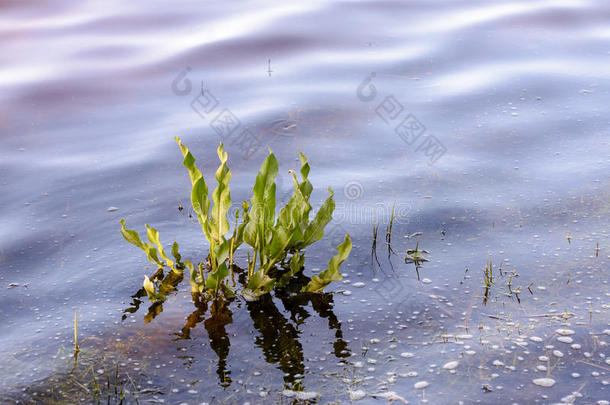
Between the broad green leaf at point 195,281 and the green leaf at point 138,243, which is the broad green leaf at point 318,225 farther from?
the green leaf at point 138,243

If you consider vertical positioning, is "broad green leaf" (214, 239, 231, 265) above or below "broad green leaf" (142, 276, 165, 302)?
above

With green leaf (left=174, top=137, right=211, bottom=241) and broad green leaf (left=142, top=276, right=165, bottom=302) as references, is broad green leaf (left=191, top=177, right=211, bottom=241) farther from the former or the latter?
broad green leaf (left=142, top=276, right=165, bottom=302)

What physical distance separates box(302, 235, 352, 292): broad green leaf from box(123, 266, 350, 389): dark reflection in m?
0.06

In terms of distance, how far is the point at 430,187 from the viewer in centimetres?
400

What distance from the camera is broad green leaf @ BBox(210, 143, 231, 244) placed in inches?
109

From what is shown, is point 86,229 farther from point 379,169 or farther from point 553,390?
point 553,390

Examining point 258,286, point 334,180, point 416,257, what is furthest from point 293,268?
point 334,180

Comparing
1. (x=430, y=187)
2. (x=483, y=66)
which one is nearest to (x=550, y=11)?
(x=483, y=66)

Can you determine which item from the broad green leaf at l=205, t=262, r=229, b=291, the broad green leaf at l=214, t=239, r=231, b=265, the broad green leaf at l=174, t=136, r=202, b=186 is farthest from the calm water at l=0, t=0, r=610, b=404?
the broad green leaf at l=174, t=136, r=202, b=186

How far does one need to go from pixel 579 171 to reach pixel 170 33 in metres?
4.32

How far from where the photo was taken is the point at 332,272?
2.85 m

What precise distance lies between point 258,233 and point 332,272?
1.15 feet

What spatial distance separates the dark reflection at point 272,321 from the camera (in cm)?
254

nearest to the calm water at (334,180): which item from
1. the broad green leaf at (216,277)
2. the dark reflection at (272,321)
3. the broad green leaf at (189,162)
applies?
the dark reflection at (272,321)
